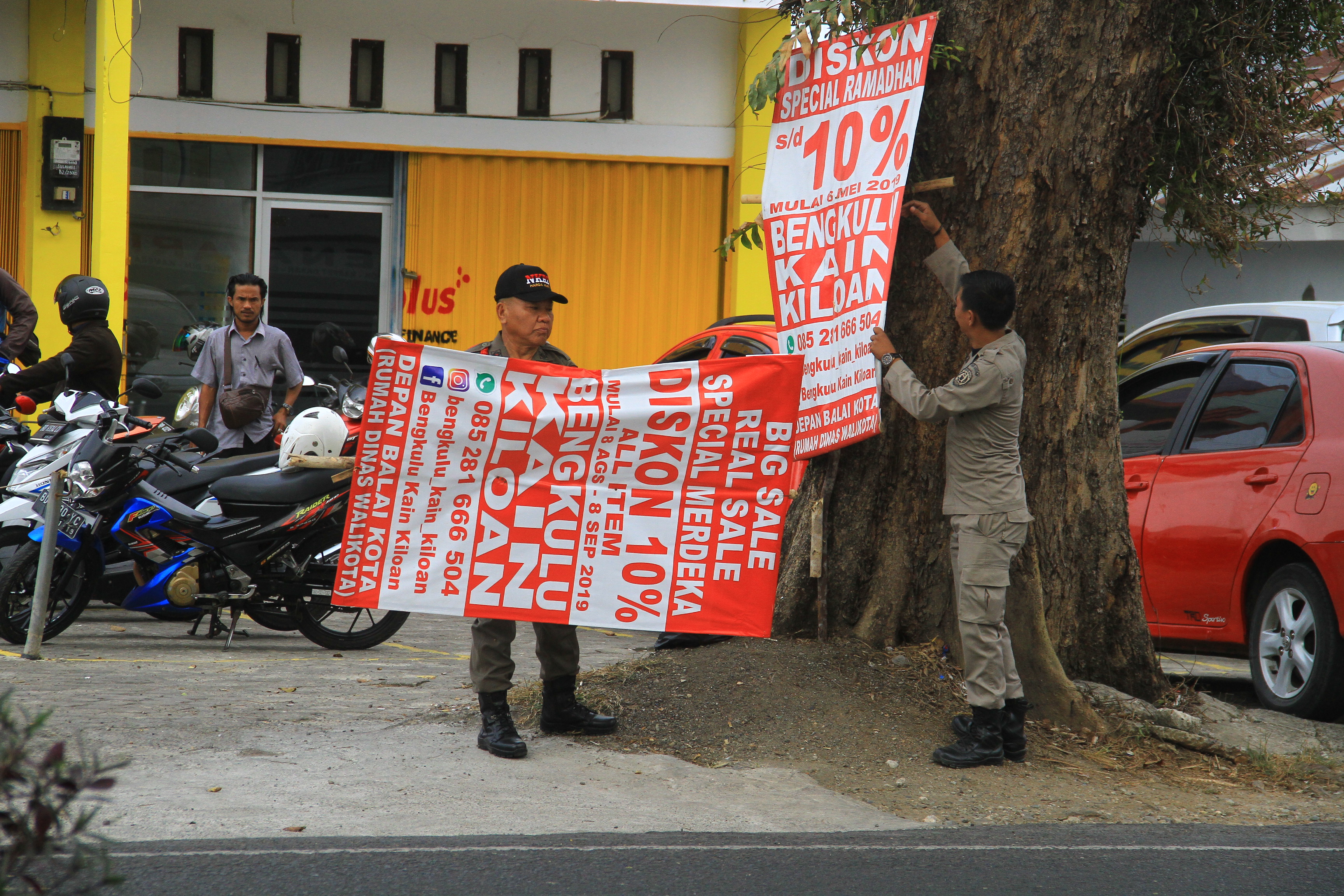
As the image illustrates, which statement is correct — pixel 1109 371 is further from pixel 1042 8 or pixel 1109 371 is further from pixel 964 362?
pixel 1042 8

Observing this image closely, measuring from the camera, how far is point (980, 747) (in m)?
5.01

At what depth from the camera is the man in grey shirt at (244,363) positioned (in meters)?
8.52

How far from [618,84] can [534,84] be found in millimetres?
830

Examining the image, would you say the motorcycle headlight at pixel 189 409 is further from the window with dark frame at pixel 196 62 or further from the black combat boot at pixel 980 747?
the black combat boot at pixel 980 747

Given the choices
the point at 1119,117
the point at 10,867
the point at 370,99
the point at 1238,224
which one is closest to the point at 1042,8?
the point at 1119,117

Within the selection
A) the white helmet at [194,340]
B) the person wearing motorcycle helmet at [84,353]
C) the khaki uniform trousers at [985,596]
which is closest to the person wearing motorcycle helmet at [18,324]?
the person wearing motorcycle helmet at [84,353]

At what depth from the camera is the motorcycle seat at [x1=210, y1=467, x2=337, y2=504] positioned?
7.09 m

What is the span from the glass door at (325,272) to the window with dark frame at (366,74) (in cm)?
98

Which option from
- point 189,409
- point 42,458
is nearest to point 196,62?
point 189,409

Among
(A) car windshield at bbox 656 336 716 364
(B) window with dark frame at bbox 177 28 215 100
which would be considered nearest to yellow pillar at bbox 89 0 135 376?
(B) window with dark frame at bbox 177 28 215 100

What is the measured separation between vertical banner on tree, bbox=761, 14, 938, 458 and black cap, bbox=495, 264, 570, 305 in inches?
45.2

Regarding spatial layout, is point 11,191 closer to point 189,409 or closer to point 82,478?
point 189,409

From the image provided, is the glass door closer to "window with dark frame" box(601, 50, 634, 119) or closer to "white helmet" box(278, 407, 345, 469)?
"window with dark frame" box(601, 50, 634, 119)

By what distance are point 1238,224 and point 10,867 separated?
6.56 metres
